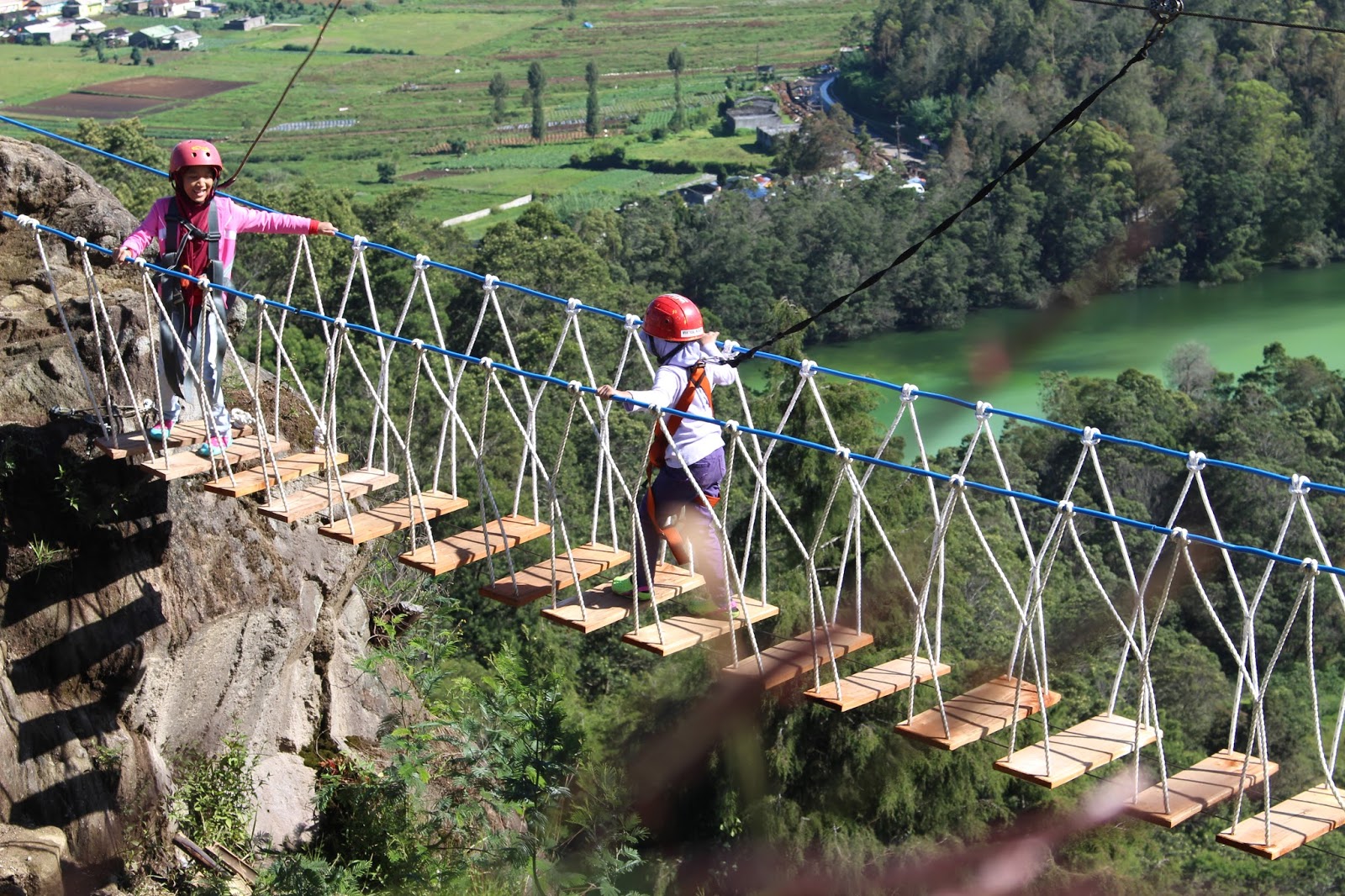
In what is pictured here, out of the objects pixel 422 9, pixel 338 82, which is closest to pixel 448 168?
pixel 338 82

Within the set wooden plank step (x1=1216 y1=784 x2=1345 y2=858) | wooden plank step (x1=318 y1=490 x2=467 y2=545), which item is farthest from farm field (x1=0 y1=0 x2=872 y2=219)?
wooden plank step (x1=1216 y1=784 x2=1345 y2=858)

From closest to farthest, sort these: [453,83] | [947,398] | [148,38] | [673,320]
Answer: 1. [673,320]
2. [947,398]
3. [148,38]
4. [453,83]

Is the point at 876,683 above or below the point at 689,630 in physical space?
below

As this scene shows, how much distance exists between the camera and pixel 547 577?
6.65 m

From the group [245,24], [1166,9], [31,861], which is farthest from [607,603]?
[245,24]

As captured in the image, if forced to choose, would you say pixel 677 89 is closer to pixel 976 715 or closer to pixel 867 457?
pixel 976 715

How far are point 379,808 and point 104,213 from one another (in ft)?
12.9

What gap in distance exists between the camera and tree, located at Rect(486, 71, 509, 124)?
84000 millimetres

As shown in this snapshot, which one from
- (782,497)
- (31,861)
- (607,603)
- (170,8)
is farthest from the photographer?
(170,8)

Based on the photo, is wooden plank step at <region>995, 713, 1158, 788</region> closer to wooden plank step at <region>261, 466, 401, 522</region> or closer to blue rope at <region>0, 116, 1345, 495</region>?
blue rope at <region>0, 116, 1345, 495</region>

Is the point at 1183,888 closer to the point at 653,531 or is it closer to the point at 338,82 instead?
the point at 653,531

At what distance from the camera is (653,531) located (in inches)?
259

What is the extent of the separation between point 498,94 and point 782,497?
71734 millimetres

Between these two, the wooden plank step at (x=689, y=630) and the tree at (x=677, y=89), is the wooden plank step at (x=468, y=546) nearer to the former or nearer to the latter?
the wooden plank step at (x=689, y=630)
